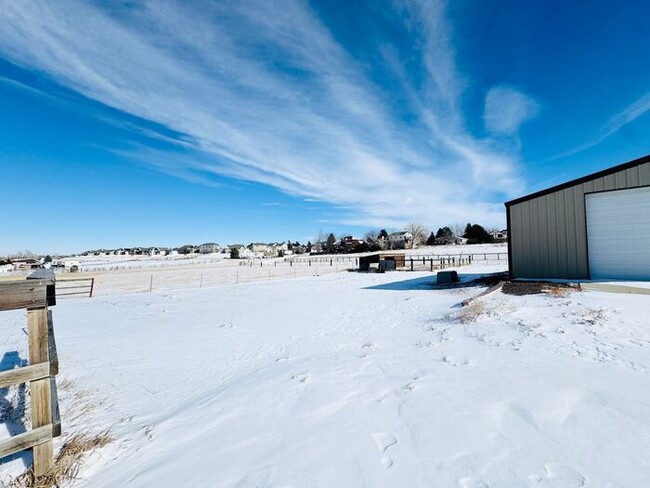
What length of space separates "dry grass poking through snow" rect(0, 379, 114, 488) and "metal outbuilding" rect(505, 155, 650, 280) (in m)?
16.0

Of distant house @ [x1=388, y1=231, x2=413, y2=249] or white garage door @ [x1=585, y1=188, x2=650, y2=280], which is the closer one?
white garage door @ [x1=585, y1=188, x2=650, y2=280]

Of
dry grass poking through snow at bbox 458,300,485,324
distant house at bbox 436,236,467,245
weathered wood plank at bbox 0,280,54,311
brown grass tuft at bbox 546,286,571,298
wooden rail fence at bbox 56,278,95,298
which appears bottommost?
wooden rail fence at bbox 56,278,95,298

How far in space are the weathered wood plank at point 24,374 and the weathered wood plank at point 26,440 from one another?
1.49ft

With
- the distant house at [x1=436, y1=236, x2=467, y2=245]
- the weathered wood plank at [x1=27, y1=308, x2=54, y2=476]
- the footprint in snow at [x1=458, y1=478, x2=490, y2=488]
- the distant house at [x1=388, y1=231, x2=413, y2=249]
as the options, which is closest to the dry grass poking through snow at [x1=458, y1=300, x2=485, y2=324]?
the footprint in snow at [x1=458, y1=478, x2=490, y2=488]

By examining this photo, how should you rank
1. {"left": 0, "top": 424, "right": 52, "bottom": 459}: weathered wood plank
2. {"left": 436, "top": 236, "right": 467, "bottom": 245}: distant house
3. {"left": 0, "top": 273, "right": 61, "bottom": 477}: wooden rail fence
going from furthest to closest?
{"left": 436, "top": 236, "right": 467, "bottom": 245}: distant house
{"left": 0, "top": 273, "right": 61, "bottom": 477}: wooden rail fence
{"left": 0, "top": 424, "right": 52, "bottom": 459}: weathered wood plank

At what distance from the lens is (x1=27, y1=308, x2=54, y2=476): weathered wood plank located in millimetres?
2998

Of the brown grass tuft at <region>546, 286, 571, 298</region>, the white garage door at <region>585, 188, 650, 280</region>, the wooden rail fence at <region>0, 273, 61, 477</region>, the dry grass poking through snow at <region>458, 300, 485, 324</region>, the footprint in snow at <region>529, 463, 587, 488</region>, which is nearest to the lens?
the footprint in snow at <region>529, 463, 587, 488</region>

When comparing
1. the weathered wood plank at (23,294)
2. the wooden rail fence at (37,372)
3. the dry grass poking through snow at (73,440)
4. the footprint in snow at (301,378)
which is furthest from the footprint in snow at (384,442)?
the weathered wood plank at (23,294)

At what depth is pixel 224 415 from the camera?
427cm

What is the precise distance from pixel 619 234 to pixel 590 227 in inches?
36.0

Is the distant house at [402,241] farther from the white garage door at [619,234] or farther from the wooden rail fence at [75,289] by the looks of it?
the white garage door at [619,234]

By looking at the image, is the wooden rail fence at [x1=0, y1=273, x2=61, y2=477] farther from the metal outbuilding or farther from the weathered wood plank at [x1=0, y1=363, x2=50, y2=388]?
the metal outbuilding

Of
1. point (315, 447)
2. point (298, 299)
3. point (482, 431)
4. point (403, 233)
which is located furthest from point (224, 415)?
point (403, 233)

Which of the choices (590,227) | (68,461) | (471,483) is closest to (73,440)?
(68,461)
